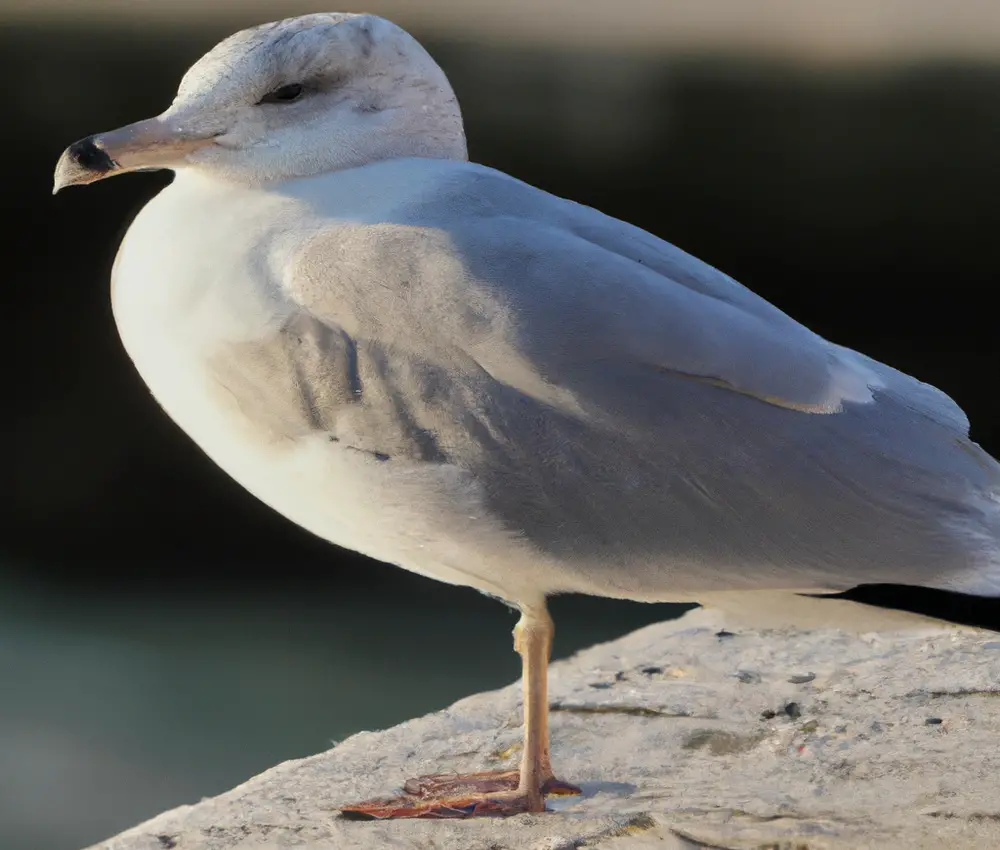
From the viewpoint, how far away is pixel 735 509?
6.38 feet

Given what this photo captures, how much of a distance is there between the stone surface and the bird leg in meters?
0.02

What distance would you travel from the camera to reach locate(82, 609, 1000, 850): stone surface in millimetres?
2076

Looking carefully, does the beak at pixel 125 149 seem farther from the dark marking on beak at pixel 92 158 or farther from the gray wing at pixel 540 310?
the gray wing at pixel 540 310

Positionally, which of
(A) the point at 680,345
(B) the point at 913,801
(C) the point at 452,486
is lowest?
(B) the point at 913,801

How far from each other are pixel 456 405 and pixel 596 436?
7.1 inches

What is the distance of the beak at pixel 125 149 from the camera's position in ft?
6.98

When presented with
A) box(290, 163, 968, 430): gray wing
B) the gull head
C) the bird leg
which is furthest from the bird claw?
the gull head

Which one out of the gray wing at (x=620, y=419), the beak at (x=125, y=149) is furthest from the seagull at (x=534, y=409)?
the beak at (x=125, y=149)

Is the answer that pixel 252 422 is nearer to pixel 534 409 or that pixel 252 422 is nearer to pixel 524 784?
pixel 534 409

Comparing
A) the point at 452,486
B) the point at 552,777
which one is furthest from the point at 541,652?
the point at 452,486

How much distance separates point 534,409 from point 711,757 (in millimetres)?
780

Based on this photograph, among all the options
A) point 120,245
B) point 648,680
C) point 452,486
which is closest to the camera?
point 452,486

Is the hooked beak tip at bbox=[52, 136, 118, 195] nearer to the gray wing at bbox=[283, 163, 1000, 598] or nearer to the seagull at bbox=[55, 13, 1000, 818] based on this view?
the seagull at bbox=[55, 13, 1000, 818]

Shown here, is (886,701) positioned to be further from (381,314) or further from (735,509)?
(381,314)
